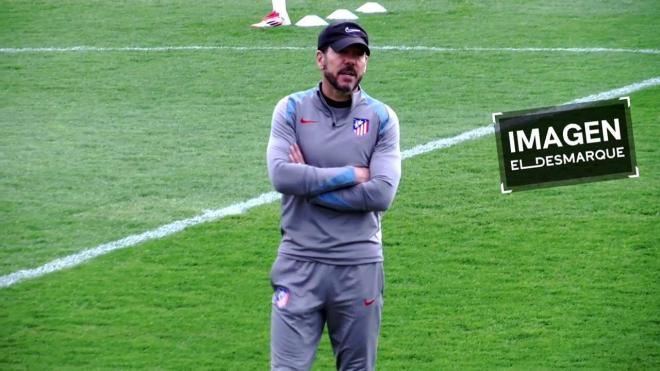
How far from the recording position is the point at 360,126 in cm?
550

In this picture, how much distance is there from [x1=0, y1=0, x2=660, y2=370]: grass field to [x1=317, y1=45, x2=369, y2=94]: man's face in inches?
84.5

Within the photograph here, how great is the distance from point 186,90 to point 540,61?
3654 mm

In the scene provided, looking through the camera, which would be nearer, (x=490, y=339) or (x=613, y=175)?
(x=490, y=339)

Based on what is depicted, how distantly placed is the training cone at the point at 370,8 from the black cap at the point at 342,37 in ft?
41.3

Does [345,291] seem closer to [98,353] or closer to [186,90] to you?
[98,353]

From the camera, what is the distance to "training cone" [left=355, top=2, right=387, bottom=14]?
18000 mm

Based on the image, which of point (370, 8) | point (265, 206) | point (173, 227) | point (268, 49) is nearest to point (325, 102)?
point (173, 227)

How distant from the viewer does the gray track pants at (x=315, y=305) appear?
Result: 17.9 ft

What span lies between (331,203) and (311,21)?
11.9 metres

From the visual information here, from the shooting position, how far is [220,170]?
1117cm

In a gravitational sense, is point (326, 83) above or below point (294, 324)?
above

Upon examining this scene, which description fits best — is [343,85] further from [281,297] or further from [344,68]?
[281,297]

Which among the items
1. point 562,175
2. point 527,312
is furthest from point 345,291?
point 562,175

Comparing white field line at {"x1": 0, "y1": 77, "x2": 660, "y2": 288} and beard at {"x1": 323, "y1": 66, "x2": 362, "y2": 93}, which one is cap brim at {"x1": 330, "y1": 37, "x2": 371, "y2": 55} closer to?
beard at {"x1": 323, "y1": 66, "x2": 362, "y2": 93}
